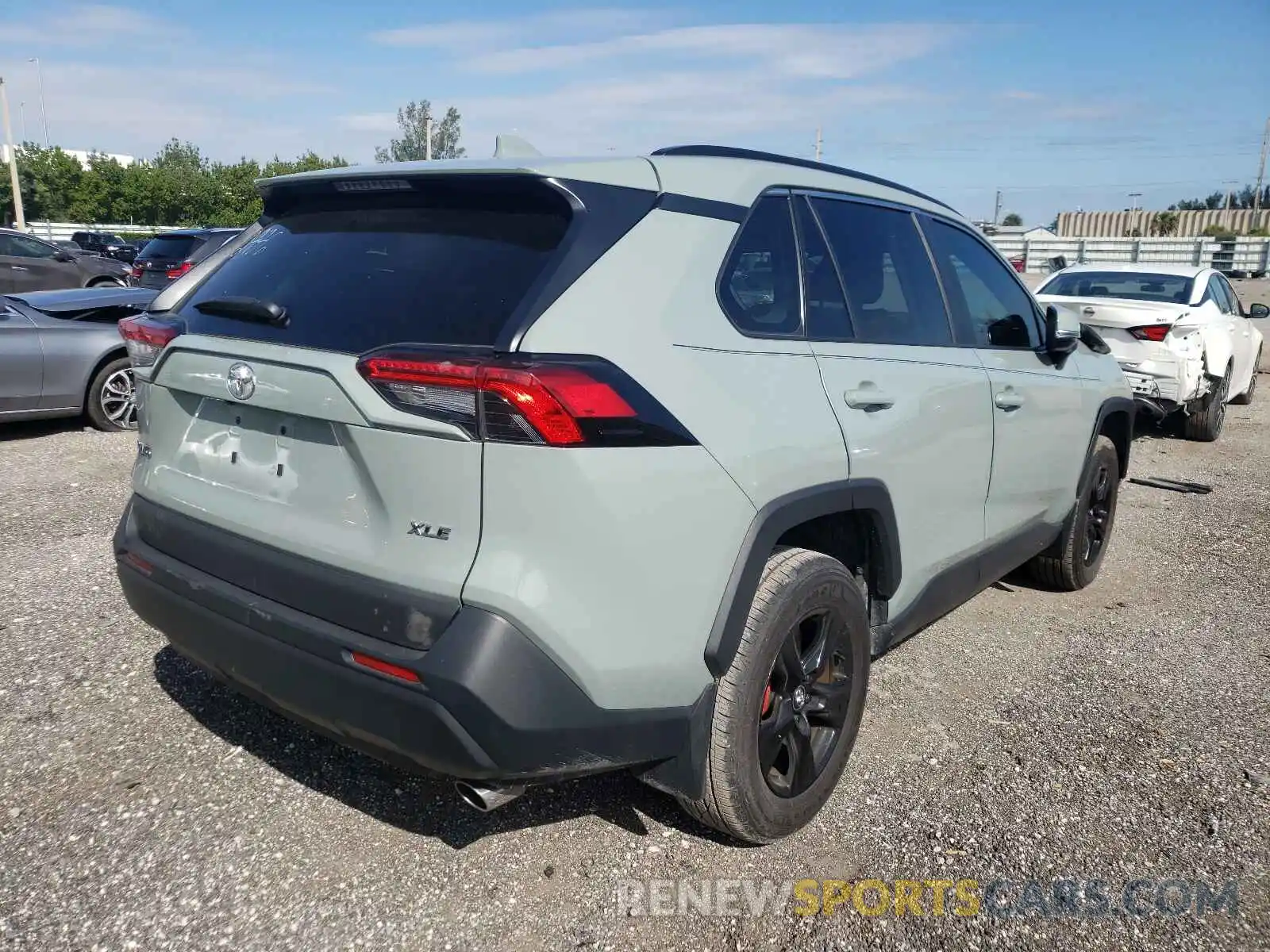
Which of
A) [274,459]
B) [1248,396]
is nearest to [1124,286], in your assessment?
[1248,396]

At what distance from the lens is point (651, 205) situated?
231 cm

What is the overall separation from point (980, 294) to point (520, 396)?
8.09 feet

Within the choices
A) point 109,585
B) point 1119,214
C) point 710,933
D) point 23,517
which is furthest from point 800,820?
point 1119,214

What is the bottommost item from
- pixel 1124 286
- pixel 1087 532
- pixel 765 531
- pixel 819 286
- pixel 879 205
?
pixel 1087 532

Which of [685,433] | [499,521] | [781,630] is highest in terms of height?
[685,433]

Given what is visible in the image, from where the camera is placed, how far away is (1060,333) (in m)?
3.96

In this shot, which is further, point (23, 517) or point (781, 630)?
point (23, 517)

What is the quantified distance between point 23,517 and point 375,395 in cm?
462

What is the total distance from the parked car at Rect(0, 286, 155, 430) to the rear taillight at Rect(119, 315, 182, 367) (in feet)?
16.8

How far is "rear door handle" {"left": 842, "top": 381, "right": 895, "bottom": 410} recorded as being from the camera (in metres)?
2.73

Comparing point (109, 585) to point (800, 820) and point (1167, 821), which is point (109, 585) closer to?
point (800, 820)

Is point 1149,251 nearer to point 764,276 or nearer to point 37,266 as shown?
point 37,266

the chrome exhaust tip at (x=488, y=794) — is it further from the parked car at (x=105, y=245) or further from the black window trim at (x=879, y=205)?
the parked car at (x=105, y=245)

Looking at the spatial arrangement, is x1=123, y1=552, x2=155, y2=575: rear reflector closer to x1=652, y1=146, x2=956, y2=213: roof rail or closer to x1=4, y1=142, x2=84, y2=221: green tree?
x1=652, y1=146, x2=956, y2=213: roof rail
